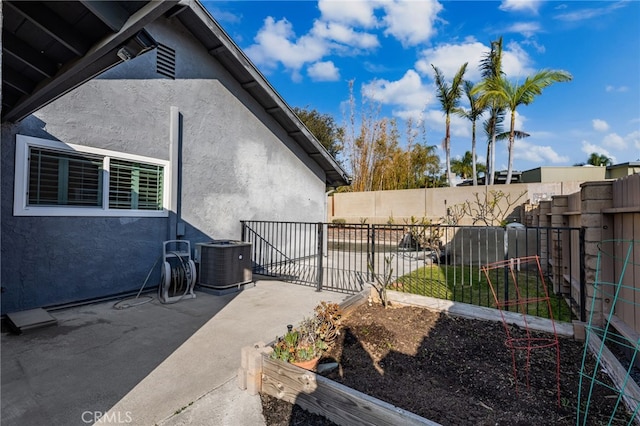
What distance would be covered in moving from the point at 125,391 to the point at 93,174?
361 cm

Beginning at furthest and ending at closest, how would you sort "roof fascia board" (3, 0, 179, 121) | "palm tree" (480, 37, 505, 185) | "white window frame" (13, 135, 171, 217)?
"palm tree" (480, 37, 505, 185)
"white window frame" (13, 135, 171, 217)
"roof fascia board" (3, 0, 179, 121)

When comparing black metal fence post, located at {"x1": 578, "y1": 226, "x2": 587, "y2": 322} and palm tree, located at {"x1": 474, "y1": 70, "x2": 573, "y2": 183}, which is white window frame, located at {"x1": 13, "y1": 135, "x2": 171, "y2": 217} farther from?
palm tree, located at {"x1": 474, "y1": 70, "x2": 573, "y2": 183}

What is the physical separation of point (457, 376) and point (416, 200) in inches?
532

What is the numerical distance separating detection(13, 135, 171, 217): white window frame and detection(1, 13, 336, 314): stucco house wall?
69 millimetres

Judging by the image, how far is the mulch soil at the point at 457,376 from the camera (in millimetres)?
2117

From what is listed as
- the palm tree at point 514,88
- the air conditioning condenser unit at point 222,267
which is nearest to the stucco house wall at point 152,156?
the air conditioning condenser unit at point 222,267

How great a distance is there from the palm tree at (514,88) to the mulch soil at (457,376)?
1323 cm

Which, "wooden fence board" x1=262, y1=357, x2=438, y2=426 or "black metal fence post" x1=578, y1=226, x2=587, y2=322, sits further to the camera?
"black metal fence post" x1=578, y1=226, x2=587, y2=322

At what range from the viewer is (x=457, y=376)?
8.54 feet

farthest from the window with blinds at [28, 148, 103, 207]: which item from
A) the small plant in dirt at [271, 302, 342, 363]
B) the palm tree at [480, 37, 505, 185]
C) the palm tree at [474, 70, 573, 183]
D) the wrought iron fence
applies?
the palm tree at [480, 37, 505, 185]

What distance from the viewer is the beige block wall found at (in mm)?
11984

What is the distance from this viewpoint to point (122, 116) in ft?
16.1

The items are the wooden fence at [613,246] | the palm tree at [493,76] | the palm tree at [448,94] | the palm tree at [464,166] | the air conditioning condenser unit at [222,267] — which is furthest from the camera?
the palm tree at [464,166]

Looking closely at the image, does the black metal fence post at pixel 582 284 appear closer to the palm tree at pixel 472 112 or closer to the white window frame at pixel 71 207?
the white window frame at pixel 71 207
